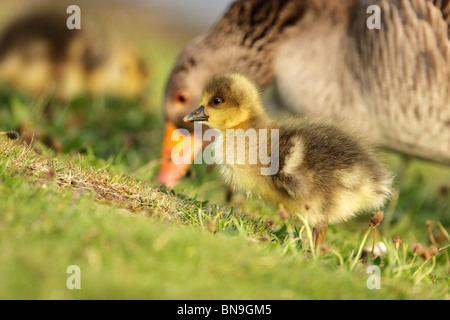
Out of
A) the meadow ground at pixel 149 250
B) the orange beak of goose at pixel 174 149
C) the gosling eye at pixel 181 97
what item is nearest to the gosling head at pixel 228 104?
the meadow ground at pixel 149 250

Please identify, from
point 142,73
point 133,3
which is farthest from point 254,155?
point 133,3

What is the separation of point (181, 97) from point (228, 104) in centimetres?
168

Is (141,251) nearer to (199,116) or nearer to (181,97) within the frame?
(199,116)

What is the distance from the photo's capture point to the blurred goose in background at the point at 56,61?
777 cm

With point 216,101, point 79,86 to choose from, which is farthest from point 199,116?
point 79,86

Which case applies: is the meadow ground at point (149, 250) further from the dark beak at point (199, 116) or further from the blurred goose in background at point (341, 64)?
the blurred goose in background at point (341, 64)

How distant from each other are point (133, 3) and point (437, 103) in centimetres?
2417

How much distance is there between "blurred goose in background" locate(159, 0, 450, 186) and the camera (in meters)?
4.30

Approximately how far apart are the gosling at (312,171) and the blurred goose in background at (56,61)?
4.85 meters

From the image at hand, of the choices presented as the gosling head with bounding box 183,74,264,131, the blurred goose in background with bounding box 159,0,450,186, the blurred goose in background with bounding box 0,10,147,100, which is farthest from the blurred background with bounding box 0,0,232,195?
the gosling head with bounding box 183,74,264,131

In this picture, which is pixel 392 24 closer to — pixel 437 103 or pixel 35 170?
pixel 437 103

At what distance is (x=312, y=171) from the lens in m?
3.09

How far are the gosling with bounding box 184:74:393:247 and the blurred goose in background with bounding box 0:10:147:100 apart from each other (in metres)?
4.85

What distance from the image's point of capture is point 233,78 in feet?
11.3
